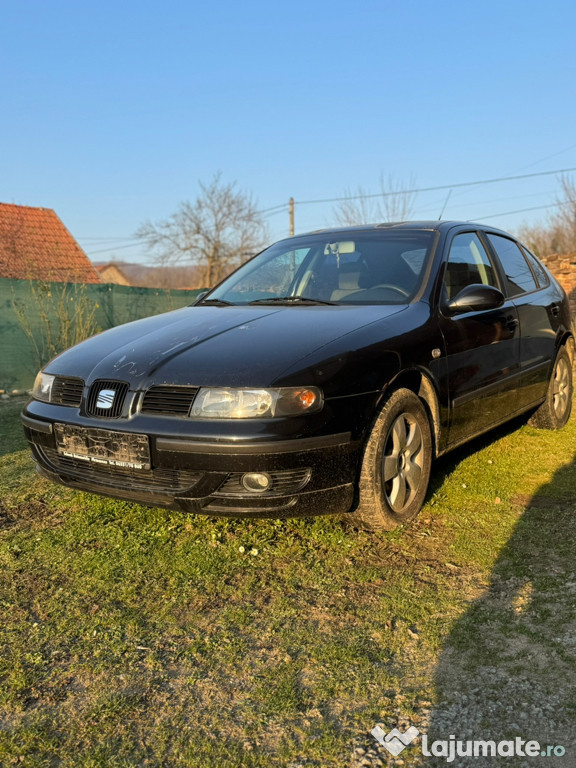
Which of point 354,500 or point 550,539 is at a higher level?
point 354,500

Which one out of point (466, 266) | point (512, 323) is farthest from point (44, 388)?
point (512, 323)

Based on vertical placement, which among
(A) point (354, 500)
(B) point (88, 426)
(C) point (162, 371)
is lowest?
(A) point (354, 500)

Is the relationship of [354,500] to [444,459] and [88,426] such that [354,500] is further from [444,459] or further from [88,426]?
[444,459]

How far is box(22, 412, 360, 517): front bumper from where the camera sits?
2.87m

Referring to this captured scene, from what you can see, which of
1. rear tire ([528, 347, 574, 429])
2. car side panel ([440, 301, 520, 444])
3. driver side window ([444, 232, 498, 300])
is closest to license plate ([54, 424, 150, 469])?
car side panel ([440, 301, 520, 444])

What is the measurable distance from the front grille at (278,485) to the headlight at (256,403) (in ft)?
0.89

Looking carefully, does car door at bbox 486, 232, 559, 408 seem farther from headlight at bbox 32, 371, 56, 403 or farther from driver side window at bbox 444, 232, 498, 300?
headlight at bbox 32, 371, 56, 403

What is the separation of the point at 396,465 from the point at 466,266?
162 centimetres

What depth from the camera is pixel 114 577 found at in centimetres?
302

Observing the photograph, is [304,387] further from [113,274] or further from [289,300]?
[113,274]

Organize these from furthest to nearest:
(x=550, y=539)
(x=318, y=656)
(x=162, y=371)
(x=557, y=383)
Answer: (x=557, y=383)
(x=550, y=539)
(x=162, y=371)
(x=318, y=656)

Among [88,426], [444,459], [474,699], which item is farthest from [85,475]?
[444,459]

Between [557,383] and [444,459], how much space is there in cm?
148

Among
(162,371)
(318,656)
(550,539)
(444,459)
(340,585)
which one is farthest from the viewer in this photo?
(444,459)
